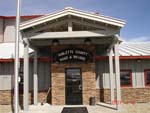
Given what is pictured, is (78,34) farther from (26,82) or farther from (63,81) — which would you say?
(63,81)

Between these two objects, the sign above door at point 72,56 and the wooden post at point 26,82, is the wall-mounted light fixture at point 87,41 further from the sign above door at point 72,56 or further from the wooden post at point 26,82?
the wooden post at point 26,82

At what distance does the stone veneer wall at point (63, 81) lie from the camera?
63.6 ft

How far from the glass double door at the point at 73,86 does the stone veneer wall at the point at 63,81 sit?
27 centimetres

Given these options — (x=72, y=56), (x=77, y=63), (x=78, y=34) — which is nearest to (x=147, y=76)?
(x=77, y=63)

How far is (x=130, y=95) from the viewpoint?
20406 millimetres

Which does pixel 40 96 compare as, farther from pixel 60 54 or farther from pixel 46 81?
pixel 60 54

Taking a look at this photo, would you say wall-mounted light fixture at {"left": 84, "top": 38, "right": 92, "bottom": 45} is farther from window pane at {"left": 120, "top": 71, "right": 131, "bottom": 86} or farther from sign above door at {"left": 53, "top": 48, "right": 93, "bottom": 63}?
window pane at {"left": 120, "top": 71, "right": 131, "bottom": 86}

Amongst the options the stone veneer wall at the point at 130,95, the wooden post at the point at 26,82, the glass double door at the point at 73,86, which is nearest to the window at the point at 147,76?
the stone veneer wall at the point at 130,95

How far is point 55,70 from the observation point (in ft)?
64.4

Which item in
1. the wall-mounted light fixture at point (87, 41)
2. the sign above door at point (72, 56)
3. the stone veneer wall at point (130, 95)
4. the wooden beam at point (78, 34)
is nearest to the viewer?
the wooden beam at point (78, 34)

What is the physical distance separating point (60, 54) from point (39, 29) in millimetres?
3362

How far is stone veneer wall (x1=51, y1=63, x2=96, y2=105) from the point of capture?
63.6ft

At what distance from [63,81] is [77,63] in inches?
58.3

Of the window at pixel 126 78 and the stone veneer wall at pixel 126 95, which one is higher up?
the window at pixel 126 78
